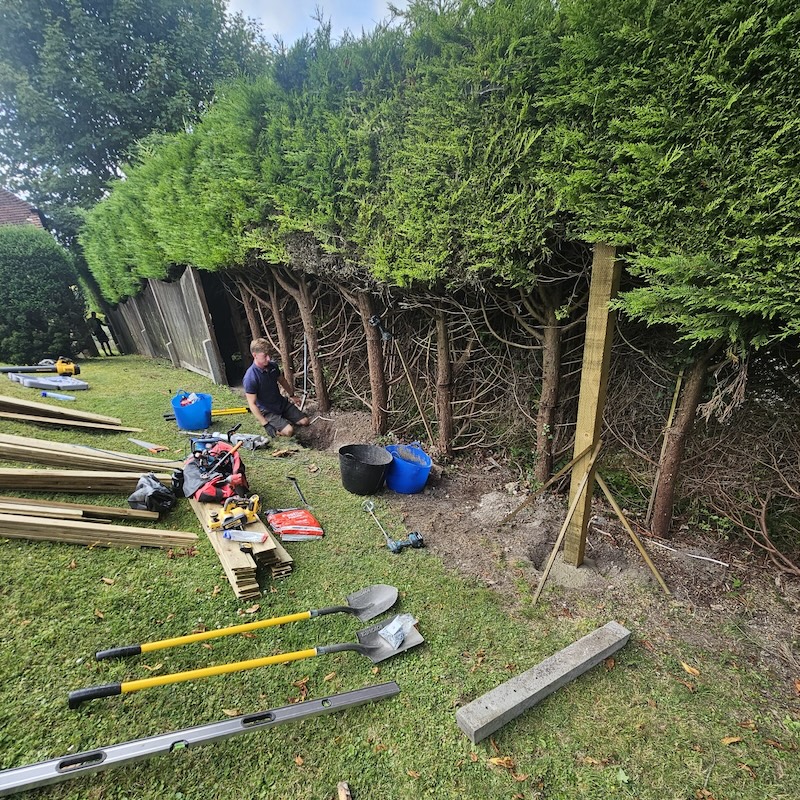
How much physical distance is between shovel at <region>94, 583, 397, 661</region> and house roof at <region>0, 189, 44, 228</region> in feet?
72.0

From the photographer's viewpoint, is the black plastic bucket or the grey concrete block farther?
the black plastic bucket

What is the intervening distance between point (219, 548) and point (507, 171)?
3556mm

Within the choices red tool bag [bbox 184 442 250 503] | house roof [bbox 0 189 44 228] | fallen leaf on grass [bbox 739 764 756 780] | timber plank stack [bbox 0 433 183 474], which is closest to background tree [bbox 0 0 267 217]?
house roof [bbox 0 189 44 228]

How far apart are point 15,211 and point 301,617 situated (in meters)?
23.9

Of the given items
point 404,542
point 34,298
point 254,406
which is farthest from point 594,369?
point 34,298

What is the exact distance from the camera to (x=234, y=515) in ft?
10.7

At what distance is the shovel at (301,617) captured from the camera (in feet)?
7.09

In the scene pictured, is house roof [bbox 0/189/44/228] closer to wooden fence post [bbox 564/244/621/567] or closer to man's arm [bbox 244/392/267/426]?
man's arm [bbox 244/392/267/426]

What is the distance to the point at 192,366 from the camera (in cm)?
954

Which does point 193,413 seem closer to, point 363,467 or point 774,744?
point 363,467

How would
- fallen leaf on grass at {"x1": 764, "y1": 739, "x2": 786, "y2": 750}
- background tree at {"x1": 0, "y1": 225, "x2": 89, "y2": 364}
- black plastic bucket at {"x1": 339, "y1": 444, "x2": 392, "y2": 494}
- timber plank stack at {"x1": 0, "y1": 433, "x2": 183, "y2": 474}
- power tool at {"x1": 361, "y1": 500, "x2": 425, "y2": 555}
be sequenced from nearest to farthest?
fallen leaf on grass at {"x1": 764, "y1": 739, "x2": 786, "y2": 750} → power tool at {"x1": 361, "y1": 500, "x2": 425, "y2": 555} → timber plank stack at {"x1": 0, "y1": 433, "x2": 183, "y2": 474} → black plastic bucket at {"x1": 339, "y1": 444, "x2": 392, "y2": 494} → background tree at {"x1": 0, "y1": 225, "x2": 89, "y2": 364}

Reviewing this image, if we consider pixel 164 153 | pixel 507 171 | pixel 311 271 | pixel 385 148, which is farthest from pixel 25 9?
pixel 507 171

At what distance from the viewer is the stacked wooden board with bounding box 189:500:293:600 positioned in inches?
112

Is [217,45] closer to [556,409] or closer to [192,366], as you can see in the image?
[192,366]
